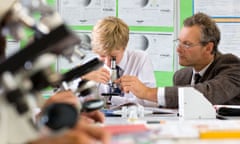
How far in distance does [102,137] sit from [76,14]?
2.63 meters

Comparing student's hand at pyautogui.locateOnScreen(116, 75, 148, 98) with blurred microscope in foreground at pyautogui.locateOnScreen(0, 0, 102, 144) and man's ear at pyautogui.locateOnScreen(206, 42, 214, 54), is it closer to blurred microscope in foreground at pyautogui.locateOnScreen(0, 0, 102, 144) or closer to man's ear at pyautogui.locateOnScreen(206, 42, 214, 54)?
man's ear at pyautogui.locateOnScreen(206, 42, 214, 54)

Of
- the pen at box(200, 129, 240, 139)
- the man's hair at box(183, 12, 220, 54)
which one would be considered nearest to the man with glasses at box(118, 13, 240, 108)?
the man's hair at box(183, 12, 220, 54)

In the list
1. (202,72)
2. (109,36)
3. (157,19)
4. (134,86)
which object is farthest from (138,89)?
(157,19)

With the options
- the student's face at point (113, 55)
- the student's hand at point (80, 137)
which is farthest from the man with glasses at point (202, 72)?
the student's hand at point (80, 137)

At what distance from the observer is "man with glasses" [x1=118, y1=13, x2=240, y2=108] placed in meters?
1.97

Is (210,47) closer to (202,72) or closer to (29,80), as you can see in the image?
(202,72)

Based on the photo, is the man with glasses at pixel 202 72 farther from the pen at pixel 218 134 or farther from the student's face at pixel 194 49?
the pen at pixel 218 134

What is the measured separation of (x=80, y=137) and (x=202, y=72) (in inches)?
73.2

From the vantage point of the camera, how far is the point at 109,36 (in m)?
2.47

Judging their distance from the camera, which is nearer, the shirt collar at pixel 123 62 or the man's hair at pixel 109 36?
the man's hair at pixel 109 36

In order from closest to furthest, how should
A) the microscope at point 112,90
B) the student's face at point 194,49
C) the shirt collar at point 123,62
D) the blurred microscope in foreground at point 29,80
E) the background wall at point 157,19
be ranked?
1. the blurred microscope in foreground at point 29,80
2. the microscope at point 112,90
3. the student's face at point 194,49
4. the shirt collar at point 123,62
5. the background wall at point 157,19

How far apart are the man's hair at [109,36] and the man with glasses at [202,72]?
15.4 inches

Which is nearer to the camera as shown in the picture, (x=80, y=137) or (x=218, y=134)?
(x=80, y=137)

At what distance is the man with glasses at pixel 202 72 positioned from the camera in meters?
1.97
